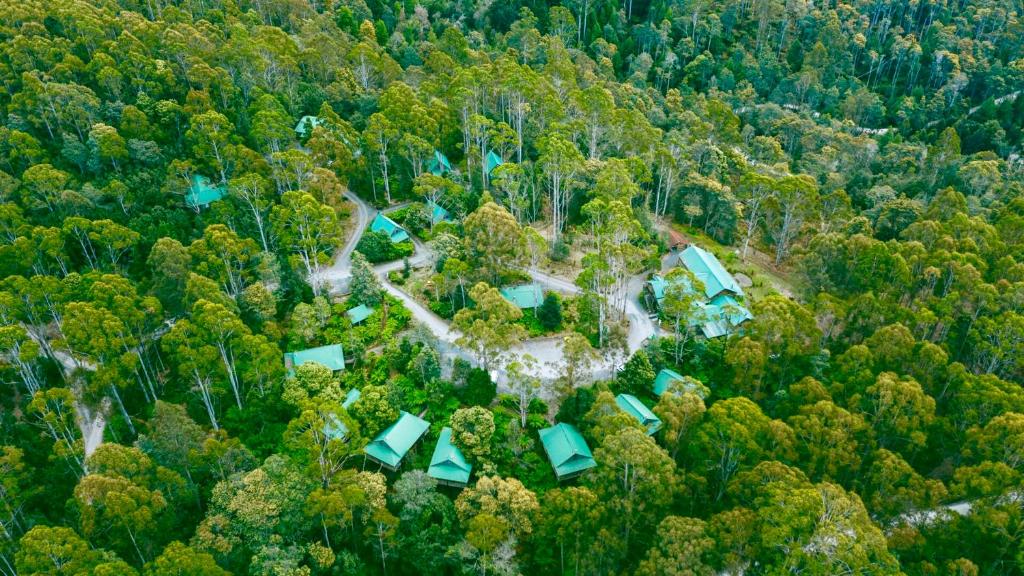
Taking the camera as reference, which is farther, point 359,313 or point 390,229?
point 390,229

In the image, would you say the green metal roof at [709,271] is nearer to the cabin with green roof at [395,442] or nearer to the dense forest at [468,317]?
the dense forest at [468,317]

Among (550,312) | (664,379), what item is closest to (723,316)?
(664,379)

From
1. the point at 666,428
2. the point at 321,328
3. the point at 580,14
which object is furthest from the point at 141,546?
the point at 580,14

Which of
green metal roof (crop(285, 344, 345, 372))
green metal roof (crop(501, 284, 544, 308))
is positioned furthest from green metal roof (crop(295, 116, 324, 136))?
green metal roof (crop(285, 344, 345, 372))

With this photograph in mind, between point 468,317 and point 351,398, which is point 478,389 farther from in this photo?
point 351,398

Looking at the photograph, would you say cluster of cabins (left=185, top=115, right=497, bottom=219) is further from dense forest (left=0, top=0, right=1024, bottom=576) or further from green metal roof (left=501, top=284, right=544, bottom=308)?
green metal roof (left=501, top=284, right=544, bottom=308)

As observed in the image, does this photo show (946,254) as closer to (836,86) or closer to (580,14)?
(836,86)
